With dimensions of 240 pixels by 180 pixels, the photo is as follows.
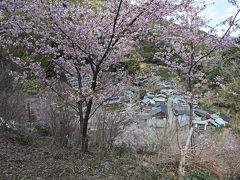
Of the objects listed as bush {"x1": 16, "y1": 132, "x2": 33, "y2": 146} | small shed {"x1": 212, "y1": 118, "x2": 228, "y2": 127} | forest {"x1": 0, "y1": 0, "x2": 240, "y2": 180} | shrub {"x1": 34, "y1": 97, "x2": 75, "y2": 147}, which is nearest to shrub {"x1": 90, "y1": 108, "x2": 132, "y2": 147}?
forest {"x1": 0, "y1": 0, "x2": 240, "y2": 180}

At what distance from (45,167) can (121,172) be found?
46.9 inches

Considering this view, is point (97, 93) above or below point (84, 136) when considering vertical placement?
above

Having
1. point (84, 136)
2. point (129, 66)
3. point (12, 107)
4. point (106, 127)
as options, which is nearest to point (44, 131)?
point (12, 107)

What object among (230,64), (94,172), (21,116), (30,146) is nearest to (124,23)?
(94,172)

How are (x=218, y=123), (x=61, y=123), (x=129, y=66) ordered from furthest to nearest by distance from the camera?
(x=218, y=123)
(x=129, y=66)
(x=61, y=123)

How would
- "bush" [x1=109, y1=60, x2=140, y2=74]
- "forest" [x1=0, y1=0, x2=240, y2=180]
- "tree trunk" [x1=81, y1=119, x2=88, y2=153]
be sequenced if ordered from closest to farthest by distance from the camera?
"forest" [x1=0, y1=0, x2=240, y2=180]
"tree trunk" [x1=81, y1=119, x2=88, y2=153]
"bush" [x1=109, y1=60, x2=140, y2=74]

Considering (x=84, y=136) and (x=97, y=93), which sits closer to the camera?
(x=97, y=93)

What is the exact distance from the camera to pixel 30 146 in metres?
4.11

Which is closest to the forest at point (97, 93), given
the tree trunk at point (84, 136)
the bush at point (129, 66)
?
the tree trunk at point (84, 136)

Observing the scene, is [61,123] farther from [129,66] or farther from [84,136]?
[129,66]

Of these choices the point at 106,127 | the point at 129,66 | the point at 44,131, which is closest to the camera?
the point at 106,127

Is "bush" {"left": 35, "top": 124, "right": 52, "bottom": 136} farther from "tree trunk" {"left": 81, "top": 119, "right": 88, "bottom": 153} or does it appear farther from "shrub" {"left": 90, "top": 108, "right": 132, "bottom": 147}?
"tree trunk" {"left": 81, "top": 119, "right": 88, "bottom": 153}

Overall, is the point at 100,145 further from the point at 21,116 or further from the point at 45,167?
the point at 21,116

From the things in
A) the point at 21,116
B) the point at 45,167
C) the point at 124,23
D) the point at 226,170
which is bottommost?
the point at 226,170
